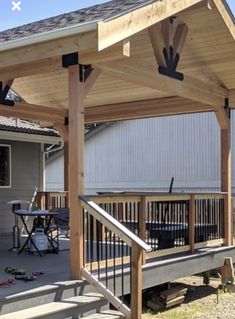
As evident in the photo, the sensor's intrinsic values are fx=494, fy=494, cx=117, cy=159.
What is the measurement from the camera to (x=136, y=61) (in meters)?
6.48

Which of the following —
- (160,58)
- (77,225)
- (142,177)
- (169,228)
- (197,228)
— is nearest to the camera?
(77,225)

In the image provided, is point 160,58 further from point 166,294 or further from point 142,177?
point 142,177

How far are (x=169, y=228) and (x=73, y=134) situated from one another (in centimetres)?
279

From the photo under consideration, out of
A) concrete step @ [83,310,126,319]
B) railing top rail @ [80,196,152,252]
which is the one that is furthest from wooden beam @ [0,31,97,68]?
concrete step @ [83,310,126,319]

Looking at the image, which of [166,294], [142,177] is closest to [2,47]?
[166,294]

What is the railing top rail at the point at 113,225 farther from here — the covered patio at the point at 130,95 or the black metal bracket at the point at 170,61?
the black metal bracket at the point at 170,61

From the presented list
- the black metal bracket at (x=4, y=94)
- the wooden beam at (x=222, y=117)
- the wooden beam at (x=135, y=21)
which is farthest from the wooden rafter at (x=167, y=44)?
the black metal bracket at (x=4, y=94)

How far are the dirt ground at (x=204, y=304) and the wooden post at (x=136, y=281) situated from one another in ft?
6.76

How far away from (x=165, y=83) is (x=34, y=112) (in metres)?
3.13

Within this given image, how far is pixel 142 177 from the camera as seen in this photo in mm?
23625

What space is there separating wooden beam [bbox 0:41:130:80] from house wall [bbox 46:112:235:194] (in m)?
15.9

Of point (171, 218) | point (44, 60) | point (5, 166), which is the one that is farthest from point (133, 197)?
point (5, 166)

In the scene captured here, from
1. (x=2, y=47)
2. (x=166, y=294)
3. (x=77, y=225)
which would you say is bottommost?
(x=166, y=294)

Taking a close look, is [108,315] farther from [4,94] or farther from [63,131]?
[63,131]
